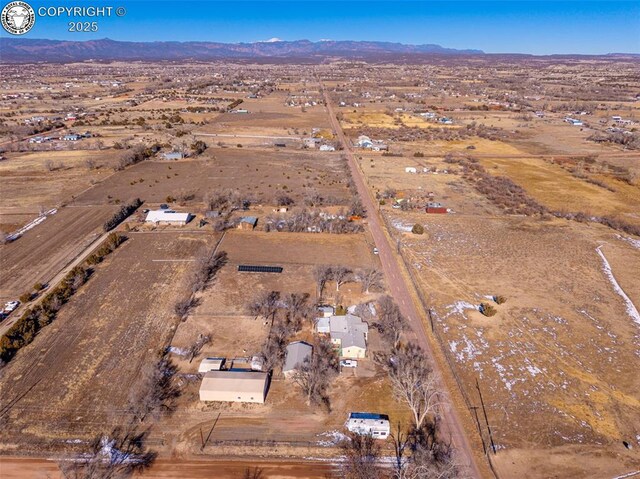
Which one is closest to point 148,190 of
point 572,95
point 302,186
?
point 302,186

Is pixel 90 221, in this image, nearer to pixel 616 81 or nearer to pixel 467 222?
pixel 467 222

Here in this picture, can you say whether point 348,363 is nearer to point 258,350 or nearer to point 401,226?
point 258,350

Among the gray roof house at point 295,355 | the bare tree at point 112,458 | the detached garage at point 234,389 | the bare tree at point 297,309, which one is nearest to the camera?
the bare tree at point 112,458

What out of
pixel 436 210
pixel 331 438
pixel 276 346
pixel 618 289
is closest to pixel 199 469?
pixel 331 438

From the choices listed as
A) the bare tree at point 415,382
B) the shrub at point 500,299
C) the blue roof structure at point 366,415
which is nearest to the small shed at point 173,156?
the bare tree at point 415,382

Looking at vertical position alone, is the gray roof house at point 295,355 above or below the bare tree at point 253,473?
above

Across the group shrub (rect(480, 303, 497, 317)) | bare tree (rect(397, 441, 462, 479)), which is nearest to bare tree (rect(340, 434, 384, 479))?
bare tree (rect(397, 441, 462, 479))

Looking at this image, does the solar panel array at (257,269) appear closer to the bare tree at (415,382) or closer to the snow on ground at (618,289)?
the bare tree at (415,382)
